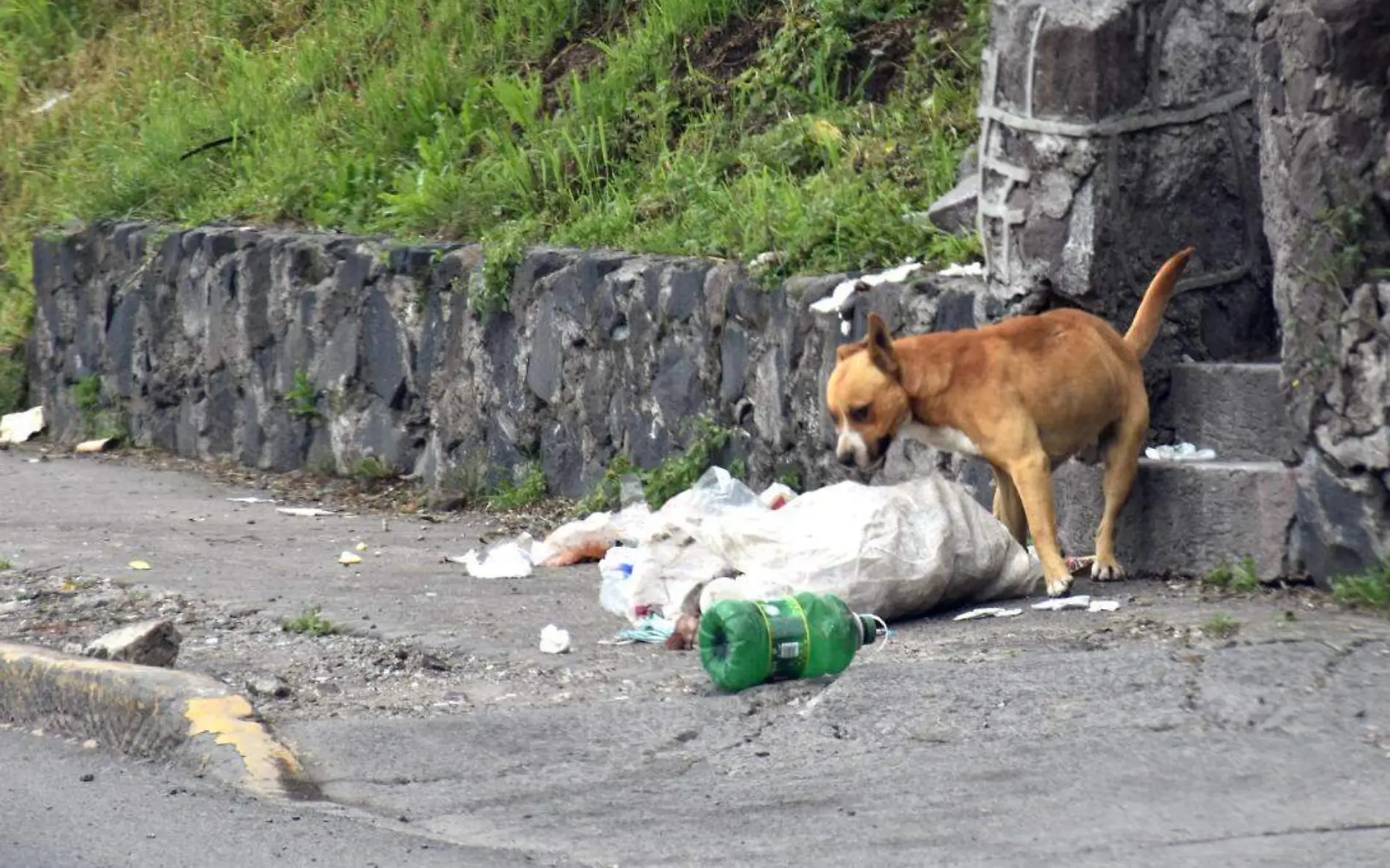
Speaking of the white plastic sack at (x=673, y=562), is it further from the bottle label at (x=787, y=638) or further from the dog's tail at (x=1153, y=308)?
the dog's tail at (x=1153, y=308)

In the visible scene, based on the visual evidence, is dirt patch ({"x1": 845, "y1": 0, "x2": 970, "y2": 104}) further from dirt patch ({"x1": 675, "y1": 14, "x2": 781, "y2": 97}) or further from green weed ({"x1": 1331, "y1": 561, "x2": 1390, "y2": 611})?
green weed ({"x1": 1331, "y1": 561, "x2": 1390, "y2": 611})

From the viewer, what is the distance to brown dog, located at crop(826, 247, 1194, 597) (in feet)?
23.9

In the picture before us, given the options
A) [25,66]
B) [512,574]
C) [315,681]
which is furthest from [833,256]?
[25,66]

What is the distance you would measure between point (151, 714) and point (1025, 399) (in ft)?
10.3

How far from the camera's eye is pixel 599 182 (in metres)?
12.1

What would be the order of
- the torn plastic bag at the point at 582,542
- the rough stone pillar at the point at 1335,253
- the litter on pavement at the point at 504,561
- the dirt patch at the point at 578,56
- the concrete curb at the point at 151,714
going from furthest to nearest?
the dirt patch at the point at 578,56 → the torn plastic bag at the point at 582,542 → the litter on pavement at the point at 504,561 → the rough stone pillar at the point at 1335,253 → the concrete curb at the point at 151,714

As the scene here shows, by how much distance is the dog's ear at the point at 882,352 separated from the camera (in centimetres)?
734

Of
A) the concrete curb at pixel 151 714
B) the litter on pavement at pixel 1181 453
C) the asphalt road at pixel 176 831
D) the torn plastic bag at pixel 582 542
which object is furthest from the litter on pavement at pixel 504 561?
the asphalt road at pixel 176 831

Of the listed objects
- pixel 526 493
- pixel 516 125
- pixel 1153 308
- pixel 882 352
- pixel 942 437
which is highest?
pixel 516 125

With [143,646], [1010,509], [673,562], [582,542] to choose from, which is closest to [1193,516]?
[1010,509]

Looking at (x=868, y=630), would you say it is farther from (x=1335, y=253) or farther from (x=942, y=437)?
(x=1335, y=253)

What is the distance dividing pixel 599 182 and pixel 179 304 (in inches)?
154

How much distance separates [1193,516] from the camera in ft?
24.6

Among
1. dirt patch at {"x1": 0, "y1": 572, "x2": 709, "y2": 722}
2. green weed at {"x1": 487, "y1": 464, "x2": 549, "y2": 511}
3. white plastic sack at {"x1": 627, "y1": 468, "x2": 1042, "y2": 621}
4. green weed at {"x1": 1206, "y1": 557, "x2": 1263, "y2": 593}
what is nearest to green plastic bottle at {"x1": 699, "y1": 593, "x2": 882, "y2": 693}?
dirt patch at {"x1": 0, "y1": 572, "x2": 709, "y2": 722}
